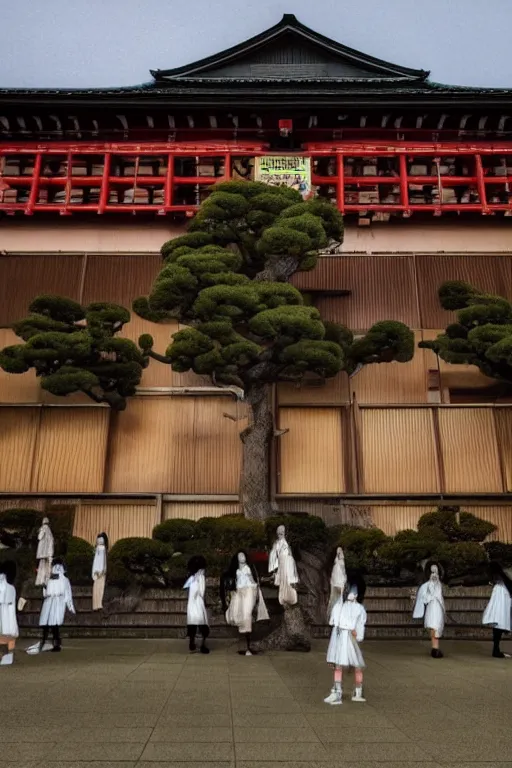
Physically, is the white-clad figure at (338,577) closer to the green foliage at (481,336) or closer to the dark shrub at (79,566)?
the dark shrub at (79,566)

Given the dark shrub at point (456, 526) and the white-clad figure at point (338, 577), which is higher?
the dark shrub at point (456, 526)

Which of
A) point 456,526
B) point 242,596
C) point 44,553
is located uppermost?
point 456,526

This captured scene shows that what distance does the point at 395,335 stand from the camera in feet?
40.7

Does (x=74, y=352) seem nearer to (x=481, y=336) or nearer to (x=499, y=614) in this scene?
(x=481, y=336)

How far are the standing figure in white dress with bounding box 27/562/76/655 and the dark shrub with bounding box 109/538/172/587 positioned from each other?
4.32ft

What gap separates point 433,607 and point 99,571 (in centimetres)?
552

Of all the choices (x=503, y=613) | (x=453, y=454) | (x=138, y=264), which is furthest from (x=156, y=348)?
(x=503, y=613)

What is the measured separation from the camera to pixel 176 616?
10812mm

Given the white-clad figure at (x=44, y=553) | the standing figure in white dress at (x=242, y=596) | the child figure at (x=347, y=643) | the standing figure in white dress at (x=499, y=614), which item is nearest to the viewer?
the child figure at (x=347, y=643)

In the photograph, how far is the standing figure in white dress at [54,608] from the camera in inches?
348

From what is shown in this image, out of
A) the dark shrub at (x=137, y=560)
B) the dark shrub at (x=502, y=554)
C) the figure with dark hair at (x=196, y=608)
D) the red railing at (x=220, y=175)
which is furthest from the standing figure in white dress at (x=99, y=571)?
the red railing at (x=220, y=175)

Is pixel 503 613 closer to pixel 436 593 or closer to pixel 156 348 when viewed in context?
pixel 436 593

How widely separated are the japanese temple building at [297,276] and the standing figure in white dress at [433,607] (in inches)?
165

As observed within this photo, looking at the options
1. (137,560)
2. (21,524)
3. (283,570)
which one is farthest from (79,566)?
(283,570)
